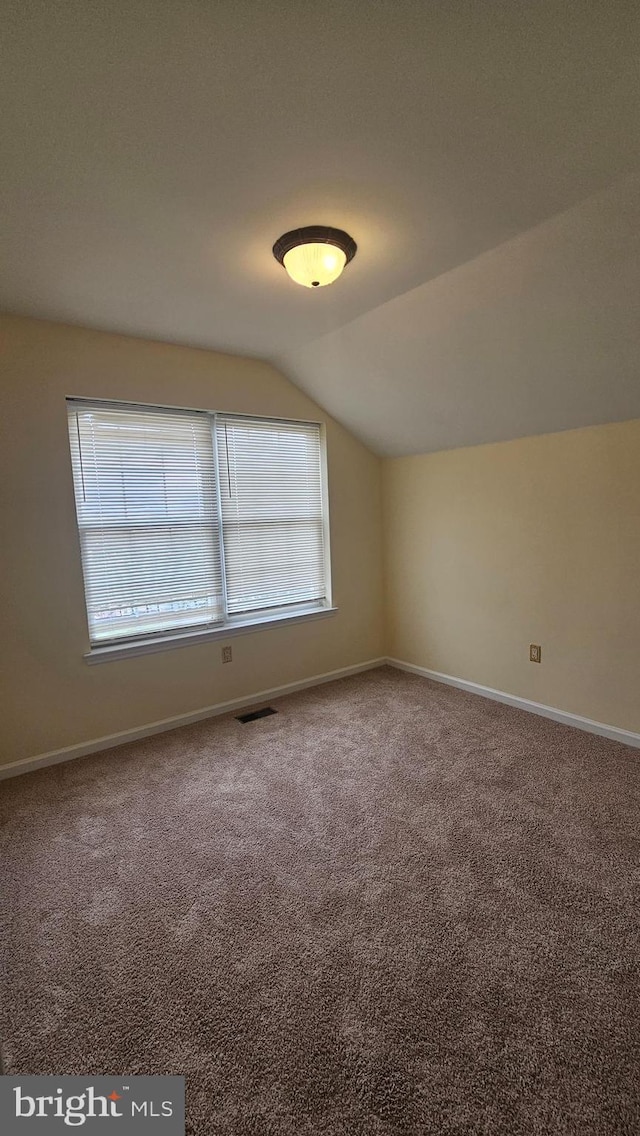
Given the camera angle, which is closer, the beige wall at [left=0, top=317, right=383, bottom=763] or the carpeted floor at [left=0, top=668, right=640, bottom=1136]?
the carpeted floor at [left=0, top=668, right=640, bottom=1136]

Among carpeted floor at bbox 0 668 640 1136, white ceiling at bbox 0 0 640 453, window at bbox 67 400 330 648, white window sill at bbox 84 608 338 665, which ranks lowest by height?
carpeted floor at bbox 0 668 640 1136

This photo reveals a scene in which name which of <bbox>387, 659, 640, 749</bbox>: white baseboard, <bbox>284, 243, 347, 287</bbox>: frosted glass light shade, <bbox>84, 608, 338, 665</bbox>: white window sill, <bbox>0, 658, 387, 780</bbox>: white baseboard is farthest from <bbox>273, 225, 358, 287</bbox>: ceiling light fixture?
<bbox>387, 659, 640, 749</bbox>: white baseboard

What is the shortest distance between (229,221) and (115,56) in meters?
0.67

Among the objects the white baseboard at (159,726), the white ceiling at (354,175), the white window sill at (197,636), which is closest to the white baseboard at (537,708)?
the white baseboard at (159,726)

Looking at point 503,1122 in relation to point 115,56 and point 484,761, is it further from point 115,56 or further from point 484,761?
point 115,56

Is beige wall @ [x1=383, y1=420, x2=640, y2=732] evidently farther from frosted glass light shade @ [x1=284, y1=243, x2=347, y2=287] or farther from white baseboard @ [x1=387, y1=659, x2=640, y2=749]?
frosted glass light shade @ [x1=284, y1=243, x2=347, y2=287]

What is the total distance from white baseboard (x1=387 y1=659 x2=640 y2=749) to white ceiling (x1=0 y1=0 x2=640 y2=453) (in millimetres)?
1825

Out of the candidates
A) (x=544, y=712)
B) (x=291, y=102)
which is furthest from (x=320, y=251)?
(x=544, y=712)

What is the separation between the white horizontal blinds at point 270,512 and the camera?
3469 mm

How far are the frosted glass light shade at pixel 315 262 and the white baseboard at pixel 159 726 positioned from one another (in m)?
2.71

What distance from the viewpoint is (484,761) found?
265 centimetres

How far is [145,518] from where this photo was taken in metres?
3.08

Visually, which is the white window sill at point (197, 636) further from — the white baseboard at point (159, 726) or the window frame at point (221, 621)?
the white baseboard at point (159, 726)

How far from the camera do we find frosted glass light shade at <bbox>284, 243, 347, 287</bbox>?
1890 mm
